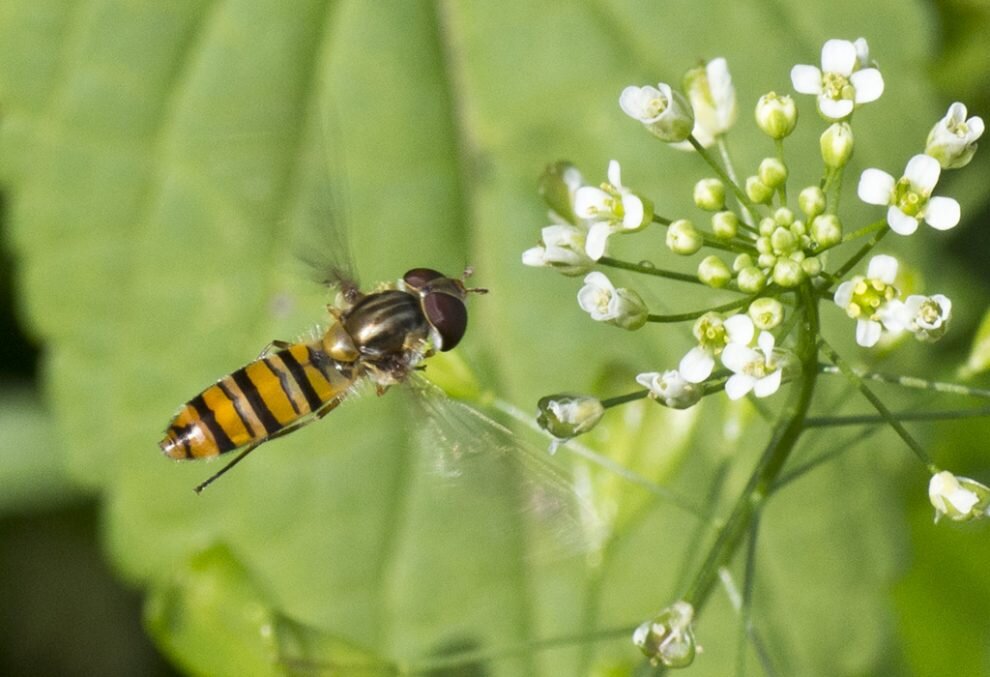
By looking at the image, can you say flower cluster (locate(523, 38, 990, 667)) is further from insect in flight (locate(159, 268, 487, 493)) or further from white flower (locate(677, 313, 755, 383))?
insect in flight (locate(159, 268, 487, 493))

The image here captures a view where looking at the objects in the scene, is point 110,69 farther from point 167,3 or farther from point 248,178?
point 248,178

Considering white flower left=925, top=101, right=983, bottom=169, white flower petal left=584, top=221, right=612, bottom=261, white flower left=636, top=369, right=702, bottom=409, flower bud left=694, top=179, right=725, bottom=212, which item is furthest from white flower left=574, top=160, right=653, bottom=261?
white flower left=925, top=101, right=983, bottom=169

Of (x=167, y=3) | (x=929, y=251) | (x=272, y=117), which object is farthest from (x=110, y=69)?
(x=929, y=251)

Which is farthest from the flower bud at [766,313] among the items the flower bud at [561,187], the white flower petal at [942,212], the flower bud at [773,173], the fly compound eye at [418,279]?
the fly compound eye at [418,279]

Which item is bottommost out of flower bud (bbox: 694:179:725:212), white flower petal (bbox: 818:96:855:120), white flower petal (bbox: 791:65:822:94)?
flower bud (bbox: 694:179:725:212)

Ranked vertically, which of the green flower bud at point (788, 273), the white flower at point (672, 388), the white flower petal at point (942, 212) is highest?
the green flower bud at point (788, 273)

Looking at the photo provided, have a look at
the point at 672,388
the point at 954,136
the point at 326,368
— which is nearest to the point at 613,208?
the point at 672,388

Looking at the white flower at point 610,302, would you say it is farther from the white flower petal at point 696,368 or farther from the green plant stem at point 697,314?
the white flower petal at point 696,368

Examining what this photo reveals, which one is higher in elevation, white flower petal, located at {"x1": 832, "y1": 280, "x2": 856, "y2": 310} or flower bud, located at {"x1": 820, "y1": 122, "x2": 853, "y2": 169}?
flower bud, located at {"x1": 820, "y1": 122, "x2": 853, "y2": 169}
